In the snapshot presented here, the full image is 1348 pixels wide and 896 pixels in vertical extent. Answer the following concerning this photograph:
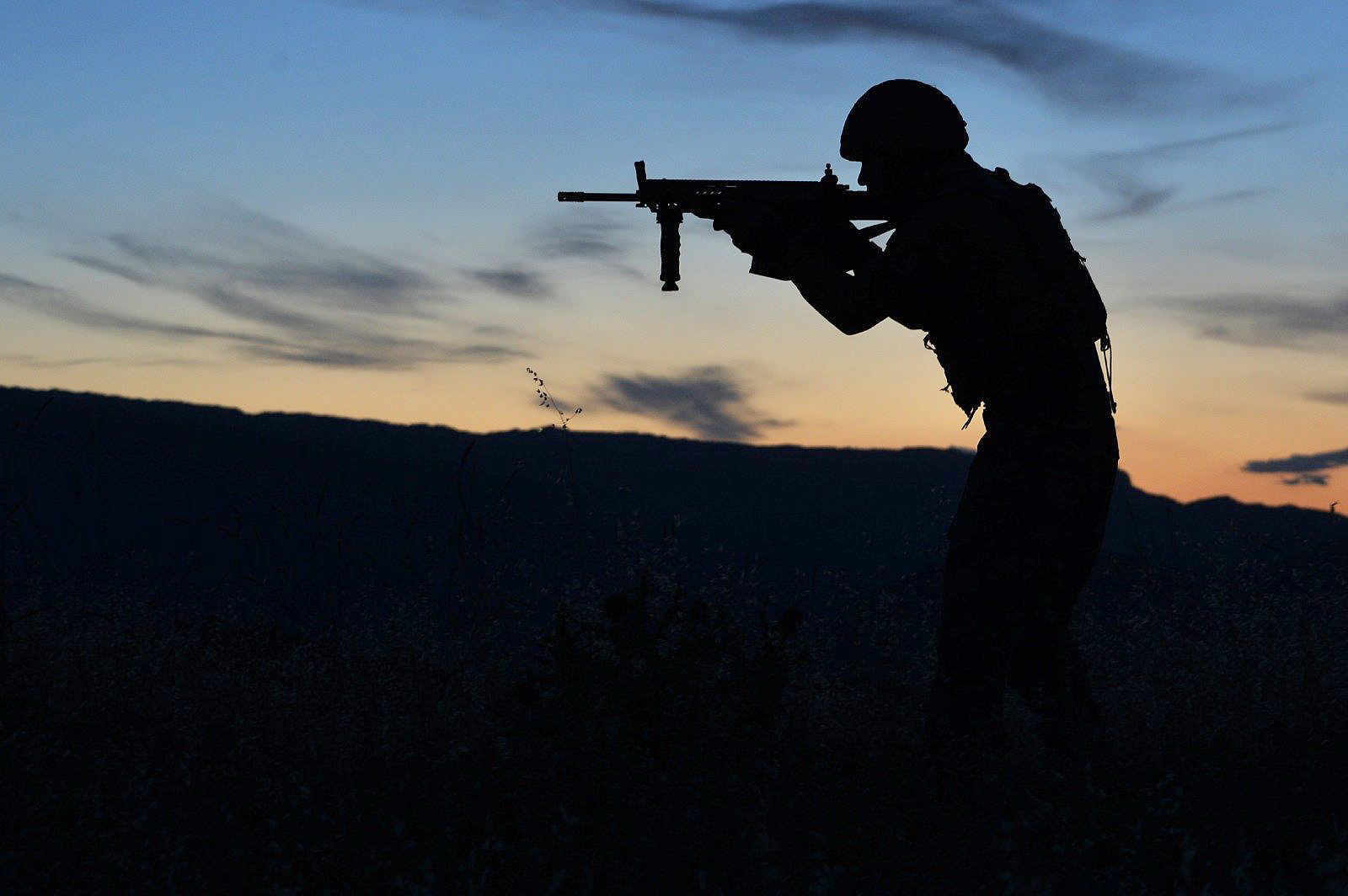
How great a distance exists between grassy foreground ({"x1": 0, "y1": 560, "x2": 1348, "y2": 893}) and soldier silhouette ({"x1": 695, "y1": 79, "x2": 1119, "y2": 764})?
1.13 ft

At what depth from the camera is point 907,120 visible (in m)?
4.06

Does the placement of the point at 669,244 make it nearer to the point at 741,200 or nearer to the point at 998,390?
the point at 741,200

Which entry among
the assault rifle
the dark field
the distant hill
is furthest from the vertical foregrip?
the distant hill

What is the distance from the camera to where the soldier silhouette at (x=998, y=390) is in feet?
12.5

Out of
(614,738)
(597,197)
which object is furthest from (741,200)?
(614,738)

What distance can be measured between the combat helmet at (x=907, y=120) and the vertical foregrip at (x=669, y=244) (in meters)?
1.38

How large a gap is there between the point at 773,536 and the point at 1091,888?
1464 cm

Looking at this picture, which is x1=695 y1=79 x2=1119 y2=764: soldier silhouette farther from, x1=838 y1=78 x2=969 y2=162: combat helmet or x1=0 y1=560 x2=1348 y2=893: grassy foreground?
x1=0 y1=560 x2=1348 y2=893: grassy foreground

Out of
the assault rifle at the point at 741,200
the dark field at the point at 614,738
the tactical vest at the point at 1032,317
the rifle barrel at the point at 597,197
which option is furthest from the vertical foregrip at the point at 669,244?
the tactical vest at the point at 1032,317

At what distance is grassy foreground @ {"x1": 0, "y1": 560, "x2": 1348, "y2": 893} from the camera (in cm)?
313

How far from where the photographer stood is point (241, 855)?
10.9ft

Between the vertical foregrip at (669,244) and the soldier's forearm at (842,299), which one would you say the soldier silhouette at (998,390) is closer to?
the soldier's forearm at (842,299)

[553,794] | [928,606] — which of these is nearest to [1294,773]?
[928,606]

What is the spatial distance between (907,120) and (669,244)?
1.59 metres
